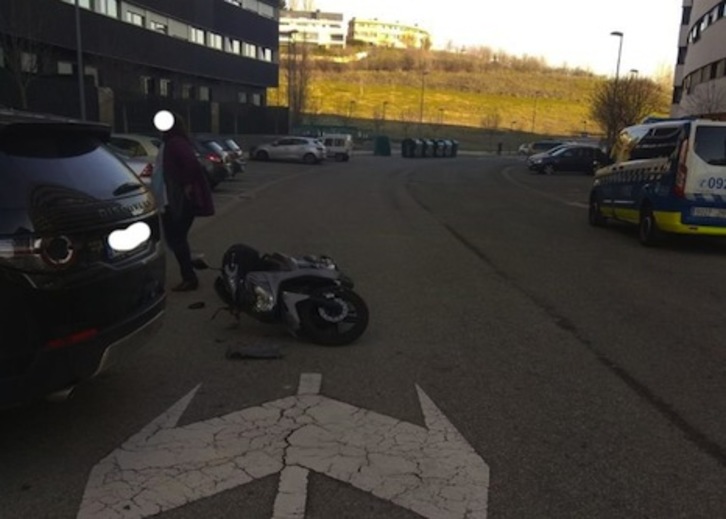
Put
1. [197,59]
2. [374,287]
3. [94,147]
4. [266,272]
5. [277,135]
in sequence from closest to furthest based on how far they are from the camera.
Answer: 1. [94,147]
2. [266,272]
3. [374,287]
4. [197,59]
5. [277,135]

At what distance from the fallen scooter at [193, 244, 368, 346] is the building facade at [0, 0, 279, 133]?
2177 centimetres

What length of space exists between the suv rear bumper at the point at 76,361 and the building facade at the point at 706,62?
36173 mm

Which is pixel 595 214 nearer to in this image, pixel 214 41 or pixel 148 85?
pixel 148 85

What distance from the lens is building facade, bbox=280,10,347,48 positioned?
168 meters

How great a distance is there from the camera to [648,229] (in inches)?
→ 465

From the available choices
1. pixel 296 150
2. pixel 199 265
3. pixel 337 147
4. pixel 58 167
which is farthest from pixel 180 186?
pixel 337 147

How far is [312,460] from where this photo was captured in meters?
3.80

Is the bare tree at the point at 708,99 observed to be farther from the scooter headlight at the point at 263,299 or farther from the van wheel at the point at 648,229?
the scooter headlight at the point at 263,299

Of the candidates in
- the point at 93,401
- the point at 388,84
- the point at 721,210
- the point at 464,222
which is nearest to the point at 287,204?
the point at 464,222

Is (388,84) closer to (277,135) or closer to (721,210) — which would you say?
(277,135)

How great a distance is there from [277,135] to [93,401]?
2064 inches

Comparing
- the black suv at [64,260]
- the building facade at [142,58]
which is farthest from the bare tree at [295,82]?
the black suv at [64,260]

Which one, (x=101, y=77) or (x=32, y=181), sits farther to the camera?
(x=101, y=77)

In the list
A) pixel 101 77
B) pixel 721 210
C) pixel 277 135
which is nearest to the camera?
pixel 721 210
